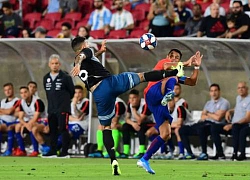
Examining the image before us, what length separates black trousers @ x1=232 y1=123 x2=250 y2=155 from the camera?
17453 millimetres

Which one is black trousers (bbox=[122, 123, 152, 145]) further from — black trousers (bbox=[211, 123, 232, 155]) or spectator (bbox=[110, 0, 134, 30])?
spectator (bbox=[110, 0, 134, 30])

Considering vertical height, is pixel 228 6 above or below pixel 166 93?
above

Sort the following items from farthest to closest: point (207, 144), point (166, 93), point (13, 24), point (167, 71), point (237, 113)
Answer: point (13, 24) < point (207, 144) < point (237, 113) < point (166, 93) < point (167, 71)

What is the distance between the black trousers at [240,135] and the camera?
17.5 metres

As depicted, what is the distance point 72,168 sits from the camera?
1382 cm

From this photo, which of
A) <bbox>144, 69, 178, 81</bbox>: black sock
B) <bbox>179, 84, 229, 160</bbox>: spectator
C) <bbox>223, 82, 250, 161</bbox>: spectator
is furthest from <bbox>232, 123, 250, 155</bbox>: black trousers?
<bbox>144, 69, 178, 81</bbox>: black sock

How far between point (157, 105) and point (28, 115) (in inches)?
286

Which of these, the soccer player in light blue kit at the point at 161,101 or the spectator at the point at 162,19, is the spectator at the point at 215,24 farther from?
the soccer player in light blue kit at the point at 161,101

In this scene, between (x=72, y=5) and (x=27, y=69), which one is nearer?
(x=27, y=69)

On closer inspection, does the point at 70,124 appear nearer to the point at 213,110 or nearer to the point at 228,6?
the point at 213,110

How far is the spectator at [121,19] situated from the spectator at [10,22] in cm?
281

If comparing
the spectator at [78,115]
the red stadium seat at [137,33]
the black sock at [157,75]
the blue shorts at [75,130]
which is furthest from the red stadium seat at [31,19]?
the black sock at [157,75]

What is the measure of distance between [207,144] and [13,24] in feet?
23.3

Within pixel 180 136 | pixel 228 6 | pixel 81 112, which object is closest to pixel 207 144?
pixel 180 136
